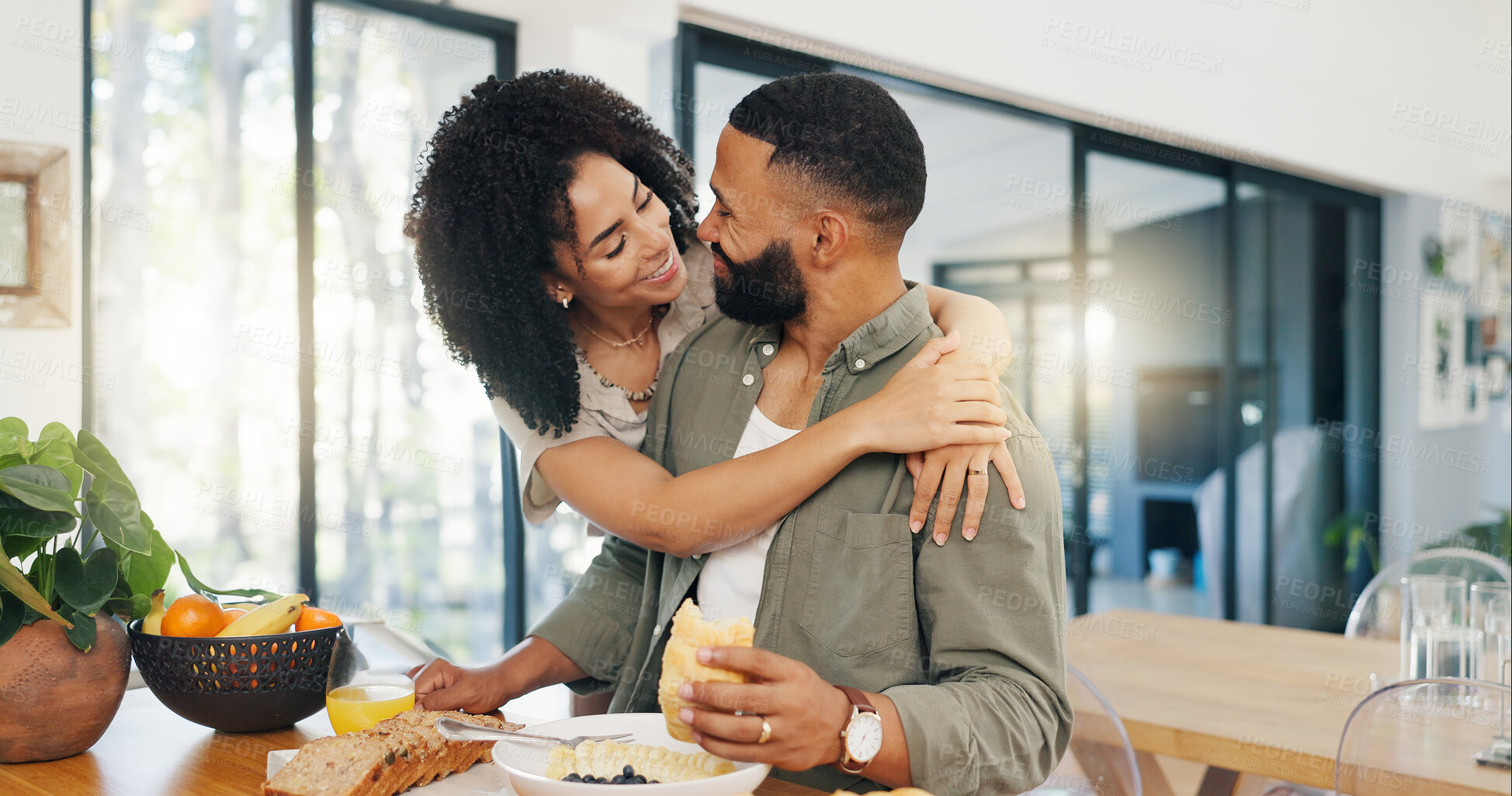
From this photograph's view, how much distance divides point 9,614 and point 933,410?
41.6 inches

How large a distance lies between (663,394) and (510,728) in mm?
561

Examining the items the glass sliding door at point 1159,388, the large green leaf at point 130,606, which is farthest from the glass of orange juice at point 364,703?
the glass sliding door at point 1159,388

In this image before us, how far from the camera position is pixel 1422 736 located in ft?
5.39

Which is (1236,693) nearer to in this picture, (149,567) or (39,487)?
(149,567)

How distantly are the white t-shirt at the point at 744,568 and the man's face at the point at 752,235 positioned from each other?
5.9 inches

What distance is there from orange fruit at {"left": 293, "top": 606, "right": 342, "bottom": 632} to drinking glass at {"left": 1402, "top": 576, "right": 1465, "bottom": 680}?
1889mm

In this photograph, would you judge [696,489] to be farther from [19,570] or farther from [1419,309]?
[1419,309]

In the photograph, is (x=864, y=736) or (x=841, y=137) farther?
(x=841, y=137)

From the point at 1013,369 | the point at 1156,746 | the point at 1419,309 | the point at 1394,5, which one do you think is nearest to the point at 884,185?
the point at 1156,746

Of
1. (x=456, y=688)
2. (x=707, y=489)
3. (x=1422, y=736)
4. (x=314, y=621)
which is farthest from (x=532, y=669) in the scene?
(x=1422, y=736)

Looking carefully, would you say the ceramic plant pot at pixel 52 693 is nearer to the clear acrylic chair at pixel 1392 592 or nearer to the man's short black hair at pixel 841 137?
the man's short black hair at pixel 841 137

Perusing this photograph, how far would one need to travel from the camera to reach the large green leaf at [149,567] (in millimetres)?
1324

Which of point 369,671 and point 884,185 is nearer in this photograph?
point 369,671

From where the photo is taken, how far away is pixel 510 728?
45.3 inches
